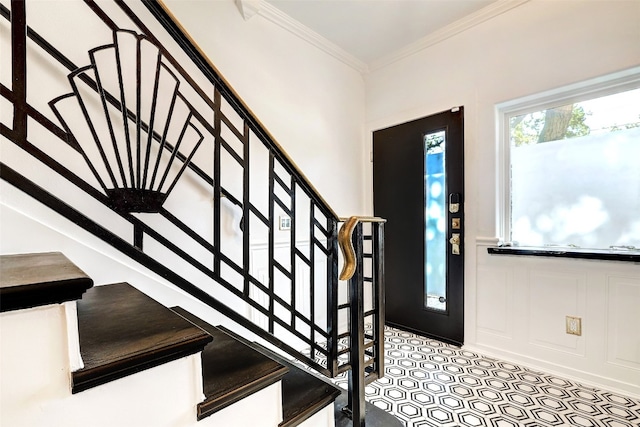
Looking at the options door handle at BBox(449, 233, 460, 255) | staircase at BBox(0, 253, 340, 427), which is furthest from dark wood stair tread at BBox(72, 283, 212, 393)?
door handle at BBox(449, 233, 460, 255)

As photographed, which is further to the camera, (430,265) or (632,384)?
(430,265)

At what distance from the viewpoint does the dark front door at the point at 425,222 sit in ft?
8.13

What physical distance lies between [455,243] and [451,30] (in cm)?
183

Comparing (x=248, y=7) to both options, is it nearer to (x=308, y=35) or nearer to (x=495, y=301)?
(x=308, y=35)

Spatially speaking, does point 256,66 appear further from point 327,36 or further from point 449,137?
point 449,137

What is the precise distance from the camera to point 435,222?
2615 millimetres

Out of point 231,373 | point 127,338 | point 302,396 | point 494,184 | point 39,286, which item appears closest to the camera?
point 39,286

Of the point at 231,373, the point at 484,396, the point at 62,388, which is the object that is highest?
the point at 62,388

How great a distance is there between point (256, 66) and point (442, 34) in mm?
1657

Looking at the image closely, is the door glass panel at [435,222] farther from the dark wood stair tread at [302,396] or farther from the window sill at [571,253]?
the dark wood stair tread at [302,396]

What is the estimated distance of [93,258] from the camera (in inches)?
52.3

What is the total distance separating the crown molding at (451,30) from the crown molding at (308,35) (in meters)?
0.21

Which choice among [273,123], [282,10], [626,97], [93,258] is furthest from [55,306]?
[626,97]

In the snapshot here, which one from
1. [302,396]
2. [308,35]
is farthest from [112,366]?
[308,35]
